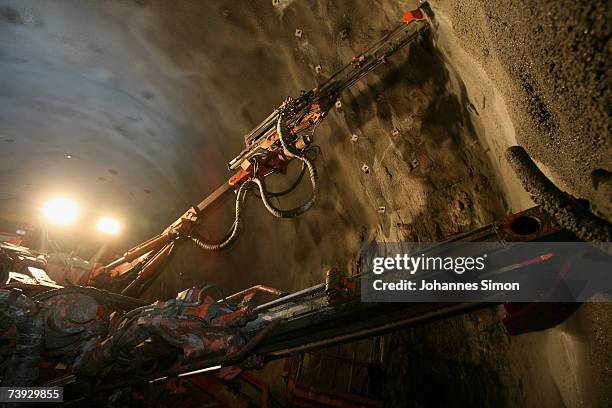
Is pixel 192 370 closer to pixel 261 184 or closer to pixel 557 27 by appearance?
pixel 261 184

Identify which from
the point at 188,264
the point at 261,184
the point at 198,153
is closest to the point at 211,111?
the point at 198,153

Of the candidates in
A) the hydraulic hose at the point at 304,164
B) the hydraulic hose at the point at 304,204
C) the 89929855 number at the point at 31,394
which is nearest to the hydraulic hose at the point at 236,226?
the hydraulic hose at the point at 304,164

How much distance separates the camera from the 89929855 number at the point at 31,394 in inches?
129

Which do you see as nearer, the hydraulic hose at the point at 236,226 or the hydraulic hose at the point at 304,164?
the hydraulic hose at the point at 304,164

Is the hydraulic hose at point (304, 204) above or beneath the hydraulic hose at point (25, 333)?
above

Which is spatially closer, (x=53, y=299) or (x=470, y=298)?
(x=470, y=298)

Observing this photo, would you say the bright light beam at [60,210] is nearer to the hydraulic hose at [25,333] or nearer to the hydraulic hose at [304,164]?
the hydraulic hose at [25,333]

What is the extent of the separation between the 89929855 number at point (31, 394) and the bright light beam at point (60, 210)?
9210 mm

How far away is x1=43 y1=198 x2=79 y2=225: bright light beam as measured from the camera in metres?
11.0

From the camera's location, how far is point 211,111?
6934mm

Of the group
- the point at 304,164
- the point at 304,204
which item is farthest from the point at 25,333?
Answer: the point at 304,164

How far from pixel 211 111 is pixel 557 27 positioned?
21.2 feet

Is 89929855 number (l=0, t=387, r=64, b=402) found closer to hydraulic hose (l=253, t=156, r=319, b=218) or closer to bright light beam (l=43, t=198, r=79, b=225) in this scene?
hydraulic hose (l=253, t=156, r=319, b=218)

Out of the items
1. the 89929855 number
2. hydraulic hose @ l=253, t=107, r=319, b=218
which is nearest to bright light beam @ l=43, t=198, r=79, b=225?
the 89929855 number
